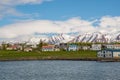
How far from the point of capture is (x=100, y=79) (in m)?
63.9

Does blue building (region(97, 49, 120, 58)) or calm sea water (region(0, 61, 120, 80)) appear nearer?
Result: calm sea water (region(0, 61, 120, 80))

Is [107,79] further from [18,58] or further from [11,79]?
[18,58]

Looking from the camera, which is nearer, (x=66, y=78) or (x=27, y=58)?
(x=66, y=78)

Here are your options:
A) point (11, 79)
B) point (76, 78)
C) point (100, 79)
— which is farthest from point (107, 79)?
point (11, 79)

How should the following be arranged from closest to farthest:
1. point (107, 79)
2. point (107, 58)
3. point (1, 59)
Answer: point (107, 79) < point (107, 58) < point (1, 59)

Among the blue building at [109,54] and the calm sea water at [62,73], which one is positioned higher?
the blue building at [109,54]

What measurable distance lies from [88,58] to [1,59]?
42.1 m

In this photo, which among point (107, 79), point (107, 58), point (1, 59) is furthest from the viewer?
point (1, 59)

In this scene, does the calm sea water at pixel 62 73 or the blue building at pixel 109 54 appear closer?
the calm sea water at pixel 62 73

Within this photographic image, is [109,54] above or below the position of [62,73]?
above

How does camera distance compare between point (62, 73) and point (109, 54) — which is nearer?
point (62, 73)

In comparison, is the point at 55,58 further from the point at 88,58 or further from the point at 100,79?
the point at 100,79

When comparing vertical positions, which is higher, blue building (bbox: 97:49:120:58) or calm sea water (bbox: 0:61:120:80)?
blue building (bbox: 97:49:120:58)

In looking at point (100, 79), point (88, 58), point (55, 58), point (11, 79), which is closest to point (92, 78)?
point (100, 79)
